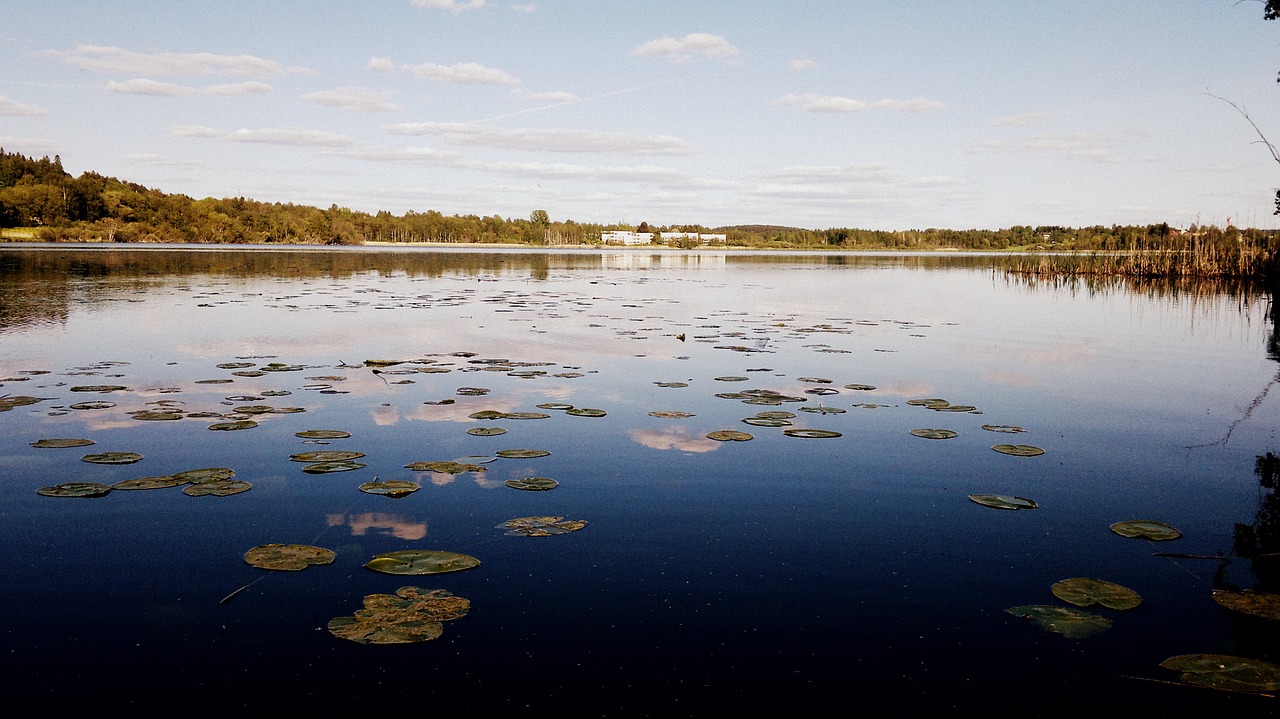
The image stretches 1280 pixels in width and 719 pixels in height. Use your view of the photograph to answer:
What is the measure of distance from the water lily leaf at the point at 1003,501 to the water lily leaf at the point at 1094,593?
1.35 m

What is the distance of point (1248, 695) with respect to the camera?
3.72 metres

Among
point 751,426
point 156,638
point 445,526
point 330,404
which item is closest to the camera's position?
point 156,638

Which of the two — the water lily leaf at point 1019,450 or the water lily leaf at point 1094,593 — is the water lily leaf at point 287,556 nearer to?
the water lily leaf at point 1094,593

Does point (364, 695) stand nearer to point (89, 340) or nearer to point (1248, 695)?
point (1248, 695)

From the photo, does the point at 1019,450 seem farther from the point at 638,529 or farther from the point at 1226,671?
the point at 638,529

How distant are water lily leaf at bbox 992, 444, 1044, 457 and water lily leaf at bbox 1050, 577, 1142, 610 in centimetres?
314

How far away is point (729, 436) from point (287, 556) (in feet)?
15.1

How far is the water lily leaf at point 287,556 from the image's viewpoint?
196 inches

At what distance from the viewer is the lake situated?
3.81 meters

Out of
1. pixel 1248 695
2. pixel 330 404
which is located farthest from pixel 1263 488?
pixel 330 404

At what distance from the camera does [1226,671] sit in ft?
12.8


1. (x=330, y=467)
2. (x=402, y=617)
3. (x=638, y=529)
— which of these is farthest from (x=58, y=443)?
(x=638, y=529)

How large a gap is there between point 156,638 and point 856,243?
20166 centimetres

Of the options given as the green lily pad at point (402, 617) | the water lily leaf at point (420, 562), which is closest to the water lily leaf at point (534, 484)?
the water lily leaf at point (420, 562)
